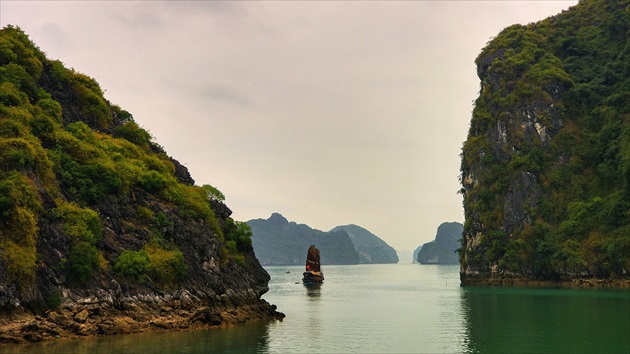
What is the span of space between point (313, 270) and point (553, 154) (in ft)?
203

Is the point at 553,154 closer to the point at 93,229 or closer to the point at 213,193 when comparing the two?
the point at 213,193

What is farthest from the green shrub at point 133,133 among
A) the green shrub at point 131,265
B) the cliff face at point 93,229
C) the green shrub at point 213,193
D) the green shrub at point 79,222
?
the green shrub at point 131,265

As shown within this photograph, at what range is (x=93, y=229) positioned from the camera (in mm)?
47094

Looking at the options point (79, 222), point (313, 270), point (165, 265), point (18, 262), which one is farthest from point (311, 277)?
point (18, 262)

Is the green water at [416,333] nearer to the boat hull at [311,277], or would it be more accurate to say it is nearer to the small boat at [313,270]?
the boat hull at [311,277]

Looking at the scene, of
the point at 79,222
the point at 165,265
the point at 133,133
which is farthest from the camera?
the point at 133,133

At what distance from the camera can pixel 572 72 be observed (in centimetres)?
14225

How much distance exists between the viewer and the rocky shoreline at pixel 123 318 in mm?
38219

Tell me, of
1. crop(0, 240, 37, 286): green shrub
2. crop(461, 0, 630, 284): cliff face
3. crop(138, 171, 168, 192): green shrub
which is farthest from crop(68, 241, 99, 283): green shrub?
crop(461, 0, 630, 284): cliff face

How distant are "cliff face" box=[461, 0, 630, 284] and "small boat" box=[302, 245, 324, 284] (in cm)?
3397

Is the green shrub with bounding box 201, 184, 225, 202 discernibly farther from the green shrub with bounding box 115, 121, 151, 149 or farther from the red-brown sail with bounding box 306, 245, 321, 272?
the red-brown sail with bounding box 306, 245, 321, 272

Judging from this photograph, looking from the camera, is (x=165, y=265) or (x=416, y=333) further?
(x=165, y=265)

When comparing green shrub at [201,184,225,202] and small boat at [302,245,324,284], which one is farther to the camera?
Answer: small boat at [302,245,324,284]

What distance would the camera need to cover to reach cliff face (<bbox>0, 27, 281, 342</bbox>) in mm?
40531
